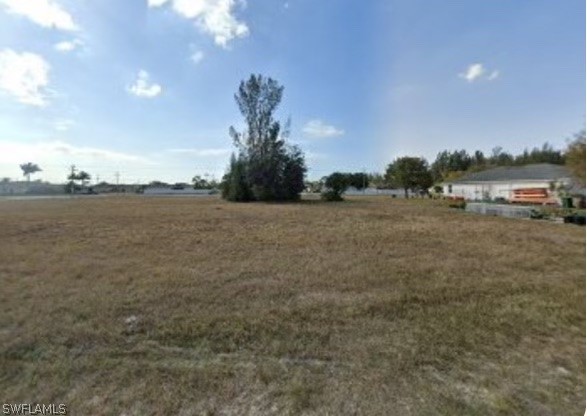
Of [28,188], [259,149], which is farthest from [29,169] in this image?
[259,149]

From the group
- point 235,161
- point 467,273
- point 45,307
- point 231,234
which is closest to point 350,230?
point 231,234

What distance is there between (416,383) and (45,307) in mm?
4551

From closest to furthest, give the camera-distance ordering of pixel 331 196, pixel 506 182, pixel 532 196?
pixel 532 196 → pixel 506 182 → pixel 331 196

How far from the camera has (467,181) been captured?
1764 inches

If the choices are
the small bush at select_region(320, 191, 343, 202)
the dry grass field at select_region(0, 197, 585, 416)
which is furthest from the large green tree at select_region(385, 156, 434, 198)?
the dry grass field at select_region(0, 197, 585, 416)

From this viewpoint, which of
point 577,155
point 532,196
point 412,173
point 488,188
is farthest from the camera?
point 412,173

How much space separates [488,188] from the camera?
41.6 m

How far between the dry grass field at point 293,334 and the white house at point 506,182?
2954cm

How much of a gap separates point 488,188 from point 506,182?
8.05ft

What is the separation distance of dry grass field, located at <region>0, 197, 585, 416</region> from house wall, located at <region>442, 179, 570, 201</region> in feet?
107

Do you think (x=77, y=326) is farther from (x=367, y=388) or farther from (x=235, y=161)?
(x=235, y=161)

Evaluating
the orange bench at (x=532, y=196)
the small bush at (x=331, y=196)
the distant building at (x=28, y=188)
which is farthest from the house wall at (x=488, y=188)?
the distant building at (x=28, y=188)

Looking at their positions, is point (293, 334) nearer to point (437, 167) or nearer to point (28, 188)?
point (437, 167)

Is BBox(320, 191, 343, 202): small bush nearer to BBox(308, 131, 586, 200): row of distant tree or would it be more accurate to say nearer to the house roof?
BBox(308, 131, 586, 200): row of distant tree
